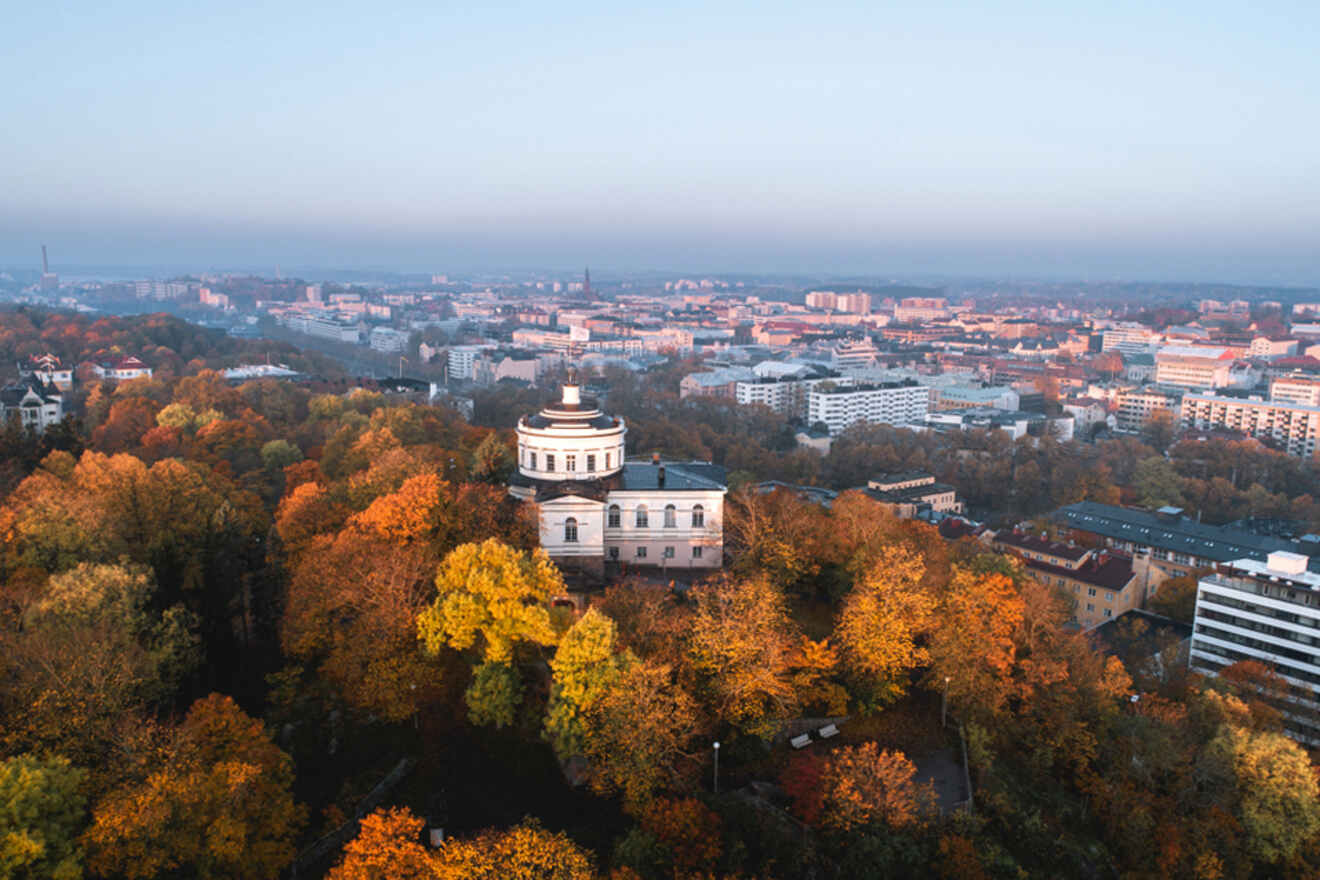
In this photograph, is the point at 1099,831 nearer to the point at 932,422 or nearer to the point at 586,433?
the point at 586,433

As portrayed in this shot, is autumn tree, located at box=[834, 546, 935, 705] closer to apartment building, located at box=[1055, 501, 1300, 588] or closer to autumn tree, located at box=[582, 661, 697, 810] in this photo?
autumn tree, located at box=[582, 661, 697, 810]

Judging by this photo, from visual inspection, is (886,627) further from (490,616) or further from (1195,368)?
(1195,368)

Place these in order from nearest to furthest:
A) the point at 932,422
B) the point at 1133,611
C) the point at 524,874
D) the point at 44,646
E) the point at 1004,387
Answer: the point at 524,874 < the point at 44,646 < the point at 1133,611 < the point at 932,422 < the point at 1004,387

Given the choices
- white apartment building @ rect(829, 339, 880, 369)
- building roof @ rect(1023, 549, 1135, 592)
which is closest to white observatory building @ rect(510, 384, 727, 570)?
building roof @ rect(1023, 549, 1135, 592)

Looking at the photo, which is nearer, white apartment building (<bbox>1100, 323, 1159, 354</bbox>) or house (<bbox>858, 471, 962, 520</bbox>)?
house (<bbox>858, 471, 962, 520</bbox>)

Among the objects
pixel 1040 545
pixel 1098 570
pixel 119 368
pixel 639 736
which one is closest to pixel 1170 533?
pixel 1040 545


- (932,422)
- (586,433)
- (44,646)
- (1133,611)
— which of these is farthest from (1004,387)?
(44,646)
